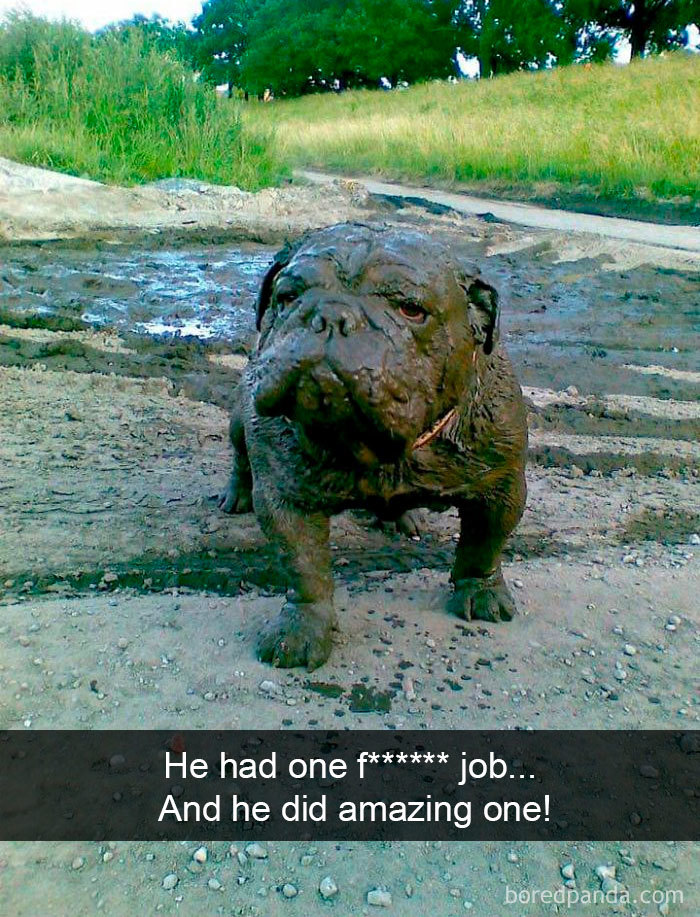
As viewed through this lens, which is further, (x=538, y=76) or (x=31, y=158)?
(x=538, y=76)

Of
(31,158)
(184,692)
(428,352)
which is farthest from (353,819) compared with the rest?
(31,158)

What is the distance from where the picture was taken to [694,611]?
11.2ft

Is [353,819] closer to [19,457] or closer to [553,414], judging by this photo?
[19,457]

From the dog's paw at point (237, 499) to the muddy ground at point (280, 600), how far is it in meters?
0.10

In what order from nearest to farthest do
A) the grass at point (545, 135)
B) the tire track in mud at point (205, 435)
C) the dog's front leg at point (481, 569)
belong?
the dog's front leg at point (481, 569), the tire track in mud at point (205, 435), the grass at point (545, 135)

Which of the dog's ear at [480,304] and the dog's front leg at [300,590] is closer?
the dog's ear at [480,304]

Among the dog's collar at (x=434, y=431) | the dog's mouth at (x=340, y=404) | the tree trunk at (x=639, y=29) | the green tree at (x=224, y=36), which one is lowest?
the dog's collar at (x=434, y=431)

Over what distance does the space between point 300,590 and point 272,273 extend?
3.68 ft

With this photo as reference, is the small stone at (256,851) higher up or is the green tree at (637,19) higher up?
the green tree at (637,19)

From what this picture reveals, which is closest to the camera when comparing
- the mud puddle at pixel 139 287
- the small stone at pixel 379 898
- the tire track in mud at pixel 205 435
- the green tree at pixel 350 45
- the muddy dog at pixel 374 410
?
the small stone at pixel 379 898

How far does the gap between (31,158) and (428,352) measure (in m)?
11.8

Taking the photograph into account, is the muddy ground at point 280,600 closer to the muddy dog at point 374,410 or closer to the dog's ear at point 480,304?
the muddy dog at point 374,410

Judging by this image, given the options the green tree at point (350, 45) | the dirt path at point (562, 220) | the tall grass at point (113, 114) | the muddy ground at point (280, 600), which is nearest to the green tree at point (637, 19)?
the green tree at point (350, 45)
